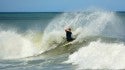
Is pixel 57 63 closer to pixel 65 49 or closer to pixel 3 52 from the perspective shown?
pixel 65 49

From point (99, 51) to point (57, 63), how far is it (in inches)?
97.8

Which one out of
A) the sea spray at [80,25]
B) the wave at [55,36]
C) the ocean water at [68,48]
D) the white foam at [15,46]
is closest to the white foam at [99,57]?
the ocean water at [68,48]

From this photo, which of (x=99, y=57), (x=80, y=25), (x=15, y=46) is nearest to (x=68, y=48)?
(x=99, y=57)

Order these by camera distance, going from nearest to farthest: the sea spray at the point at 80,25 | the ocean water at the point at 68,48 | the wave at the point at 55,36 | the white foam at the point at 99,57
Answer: the white foam at the point at 99,57, the ocean water at the point at 68,48, the wave at the point at 55,36, the sea spray at the point at 80,25

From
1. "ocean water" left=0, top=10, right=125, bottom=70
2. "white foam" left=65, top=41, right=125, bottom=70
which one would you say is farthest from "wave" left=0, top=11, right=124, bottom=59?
"white foam" left=65, top=41, right=125, bottom=70

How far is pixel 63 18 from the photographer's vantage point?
3206 cm

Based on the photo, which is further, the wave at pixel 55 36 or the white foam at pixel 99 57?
the wave at pixel 55 36

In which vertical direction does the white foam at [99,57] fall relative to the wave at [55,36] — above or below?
below

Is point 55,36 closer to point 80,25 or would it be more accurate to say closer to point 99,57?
point 80,25

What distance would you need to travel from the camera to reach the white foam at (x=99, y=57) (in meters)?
17.0

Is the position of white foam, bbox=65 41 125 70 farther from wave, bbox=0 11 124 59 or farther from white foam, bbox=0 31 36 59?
white foam, bbox=0 31 36 59

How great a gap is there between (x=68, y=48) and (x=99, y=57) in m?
4.63

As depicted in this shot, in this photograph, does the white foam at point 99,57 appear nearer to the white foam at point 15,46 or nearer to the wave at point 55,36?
the wave at point 55,36

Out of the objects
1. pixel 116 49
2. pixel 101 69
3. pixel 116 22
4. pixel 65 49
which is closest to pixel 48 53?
pixel 65 49
